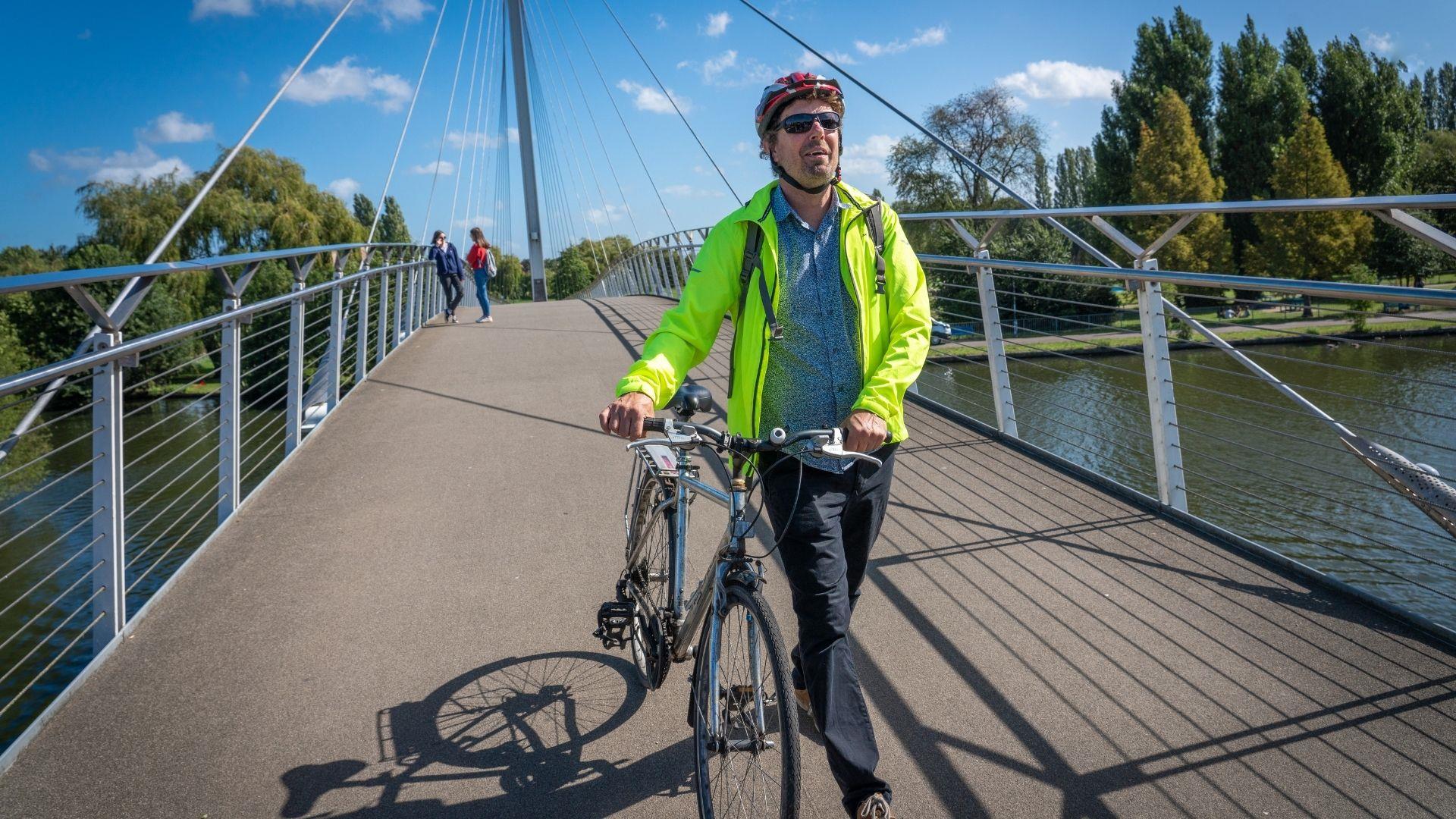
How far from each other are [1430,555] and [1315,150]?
3427 cm

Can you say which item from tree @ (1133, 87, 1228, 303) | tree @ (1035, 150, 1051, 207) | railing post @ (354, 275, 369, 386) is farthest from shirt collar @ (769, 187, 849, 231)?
tree @ (1035, 150, 1051, 207)

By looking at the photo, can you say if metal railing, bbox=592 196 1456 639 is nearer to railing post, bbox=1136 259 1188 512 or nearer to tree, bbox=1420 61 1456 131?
railing post, bbox=1136 259 1188 512

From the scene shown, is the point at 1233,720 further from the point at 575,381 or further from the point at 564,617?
the point at 575,381

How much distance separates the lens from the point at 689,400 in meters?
2.55

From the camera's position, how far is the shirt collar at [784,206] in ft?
8.39

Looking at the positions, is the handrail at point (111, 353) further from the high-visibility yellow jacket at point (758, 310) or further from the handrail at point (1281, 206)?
the handrail at point (1281, 206)

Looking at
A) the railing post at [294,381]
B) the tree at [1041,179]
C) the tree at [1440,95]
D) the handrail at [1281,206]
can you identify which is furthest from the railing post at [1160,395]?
the tree at [1440,95]

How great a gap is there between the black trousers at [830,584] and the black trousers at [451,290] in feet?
47.2

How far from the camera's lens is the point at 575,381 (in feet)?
Answer: 29.1

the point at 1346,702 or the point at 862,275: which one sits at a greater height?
the point at 862,275

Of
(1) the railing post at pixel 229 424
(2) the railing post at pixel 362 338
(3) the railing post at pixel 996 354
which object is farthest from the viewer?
(2) the railing post at pixel 362 338

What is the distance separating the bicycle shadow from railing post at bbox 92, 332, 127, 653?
1281 millimetres

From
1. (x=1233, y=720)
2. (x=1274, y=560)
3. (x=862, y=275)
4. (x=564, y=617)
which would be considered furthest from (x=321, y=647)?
(x=1274, y=560)

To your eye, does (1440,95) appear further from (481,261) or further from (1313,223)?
(481,261)
